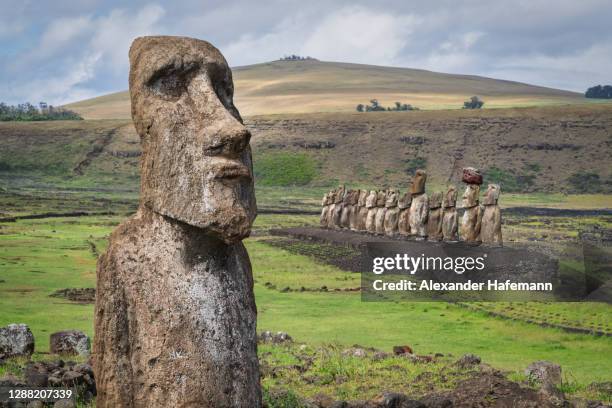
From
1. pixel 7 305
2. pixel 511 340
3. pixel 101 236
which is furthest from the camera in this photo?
pixel 101 236

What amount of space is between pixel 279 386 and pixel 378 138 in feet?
307

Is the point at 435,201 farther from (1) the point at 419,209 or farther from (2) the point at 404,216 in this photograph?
(2) the point at 404,216

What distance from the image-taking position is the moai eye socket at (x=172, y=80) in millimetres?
6832

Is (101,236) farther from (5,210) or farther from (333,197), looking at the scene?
(5,210)

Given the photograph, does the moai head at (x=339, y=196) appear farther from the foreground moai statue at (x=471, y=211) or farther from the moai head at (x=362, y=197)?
the foreground moai statue at (x=471, y=211)

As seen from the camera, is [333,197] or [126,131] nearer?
[333,197]

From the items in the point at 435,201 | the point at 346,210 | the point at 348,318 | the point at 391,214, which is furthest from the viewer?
the point at 346,210

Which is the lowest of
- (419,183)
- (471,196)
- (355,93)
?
(471,196)

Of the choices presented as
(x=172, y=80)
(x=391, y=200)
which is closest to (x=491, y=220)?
(x=391, y=200)

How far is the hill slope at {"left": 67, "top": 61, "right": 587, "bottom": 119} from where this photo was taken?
144 meters

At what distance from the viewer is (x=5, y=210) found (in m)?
52.2

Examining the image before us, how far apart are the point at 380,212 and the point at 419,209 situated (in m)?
4.80

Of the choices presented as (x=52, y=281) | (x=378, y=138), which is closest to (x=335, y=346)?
(x=52, y=281)

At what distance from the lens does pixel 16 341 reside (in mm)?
13297
